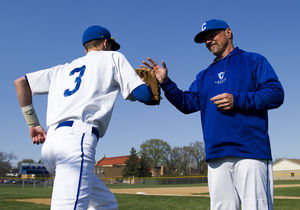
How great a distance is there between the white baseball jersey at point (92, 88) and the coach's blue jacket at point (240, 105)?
912mm

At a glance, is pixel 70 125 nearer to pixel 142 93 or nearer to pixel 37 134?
pixel 142 93

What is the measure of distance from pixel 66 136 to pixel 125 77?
67 centimetres

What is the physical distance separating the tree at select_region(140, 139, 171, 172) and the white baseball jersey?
206 ft

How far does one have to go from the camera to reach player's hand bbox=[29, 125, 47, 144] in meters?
2.88

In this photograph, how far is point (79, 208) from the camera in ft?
6.72

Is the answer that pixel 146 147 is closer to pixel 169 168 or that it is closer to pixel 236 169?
pixel 169 168

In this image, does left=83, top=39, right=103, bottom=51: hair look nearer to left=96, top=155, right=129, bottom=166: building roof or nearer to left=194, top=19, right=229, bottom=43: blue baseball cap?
left=194, top=19, right=229, bottom=43: blue baseball cap

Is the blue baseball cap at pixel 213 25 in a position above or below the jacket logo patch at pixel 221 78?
above

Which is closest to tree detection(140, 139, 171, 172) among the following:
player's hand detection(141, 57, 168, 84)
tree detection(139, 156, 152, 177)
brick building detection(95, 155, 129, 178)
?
tree detection(139, 156, 152, 177)

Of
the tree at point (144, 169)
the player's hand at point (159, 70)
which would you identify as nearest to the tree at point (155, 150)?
the tree at point (144, 169)

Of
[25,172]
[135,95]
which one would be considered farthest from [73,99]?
[25,172]

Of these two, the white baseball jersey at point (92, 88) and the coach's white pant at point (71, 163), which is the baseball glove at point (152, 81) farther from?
the coach's white pant at point (71, 163)

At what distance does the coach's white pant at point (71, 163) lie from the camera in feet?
6.65

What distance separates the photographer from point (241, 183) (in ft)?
8.55
